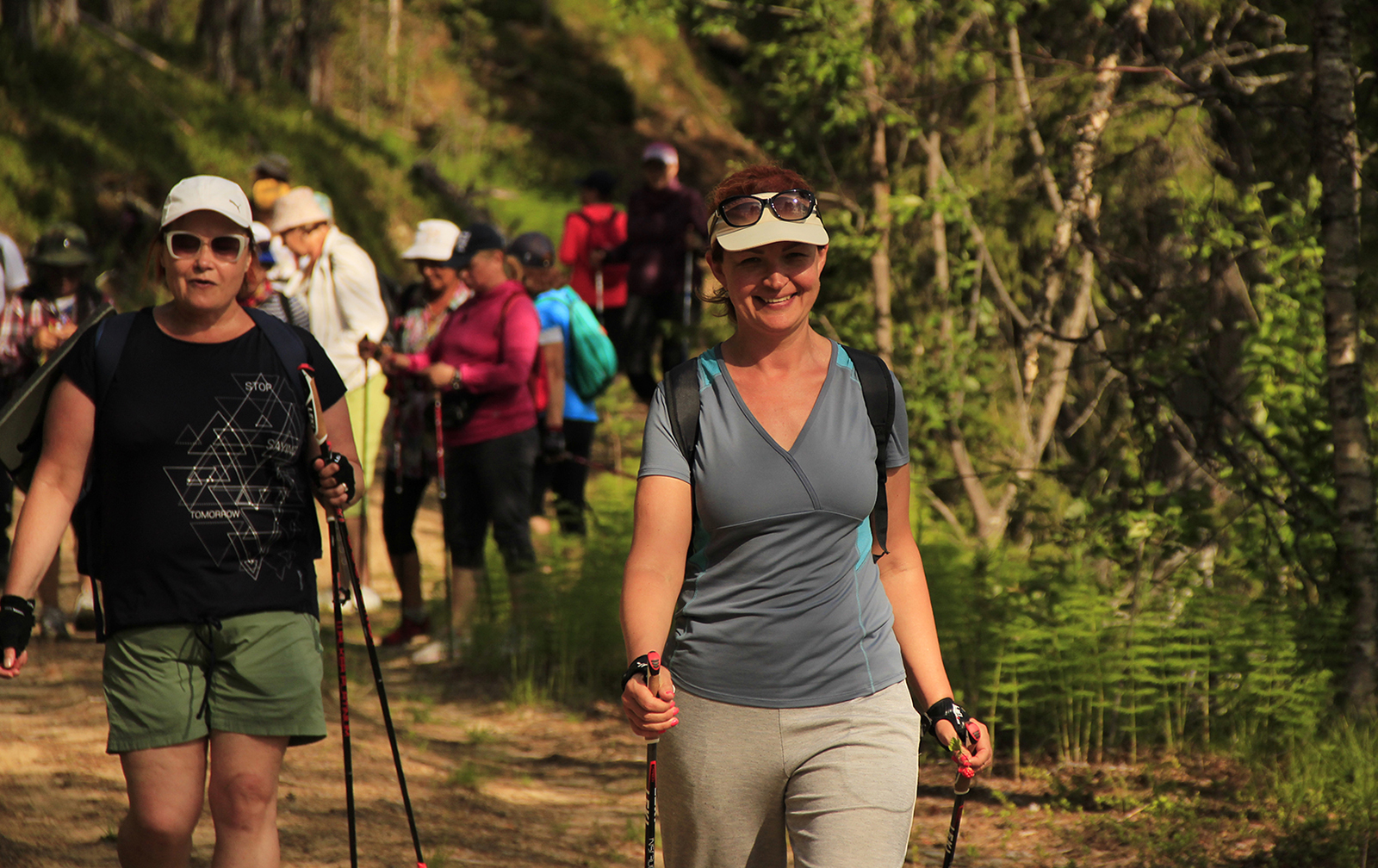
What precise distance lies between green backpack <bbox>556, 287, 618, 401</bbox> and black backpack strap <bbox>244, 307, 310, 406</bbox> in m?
5.12

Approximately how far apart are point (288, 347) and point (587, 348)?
520cm

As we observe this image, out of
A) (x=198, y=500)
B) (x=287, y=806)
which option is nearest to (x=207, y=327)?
(x=198, y=500)

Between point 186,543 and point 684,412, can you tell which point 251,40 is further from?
point 684,412

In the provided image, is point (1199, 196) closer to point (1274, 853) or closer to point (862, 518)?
point (1274, 853)

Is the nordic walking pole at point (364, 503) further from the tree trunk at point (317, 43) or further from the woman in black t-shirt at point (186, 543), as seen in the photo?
the tree trunk at point (317, 43)

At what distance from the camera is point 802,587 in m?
2.65

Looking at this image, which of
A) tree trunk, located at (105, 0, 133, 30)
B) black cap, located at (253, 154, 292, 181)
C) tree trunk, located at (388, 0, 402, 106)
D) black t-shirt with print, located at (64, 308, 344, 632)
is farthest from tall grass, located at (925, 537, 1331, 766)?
tree trunk, located at (388, 0, 402, 106)

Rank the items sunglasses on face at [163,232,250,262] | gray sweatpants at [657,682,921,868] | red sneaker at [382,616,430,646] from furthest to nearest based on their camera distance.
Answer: red sneaker at [382,616,430,646] < sunglasses on face at [163,232,250,262] < gray sweatpants at [657,682,921,868]

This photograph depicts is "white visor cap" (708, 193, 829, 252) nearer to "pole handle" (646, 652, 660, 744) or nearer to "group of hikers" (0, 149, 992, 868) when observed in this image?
"group of hikers" (0, 149, 992, 868)

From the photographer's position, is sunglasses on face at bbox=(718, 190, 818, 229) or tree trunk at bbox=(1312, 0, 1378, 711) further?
tree trunk at bbox=(1312, 0, 1378, 711)

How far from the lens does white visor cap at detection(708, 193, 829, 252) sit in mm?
2707

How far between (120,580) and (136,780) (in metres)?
0.48

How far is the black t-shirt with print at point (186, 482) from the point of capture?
314cm

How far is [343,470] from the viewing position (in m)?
3.41
